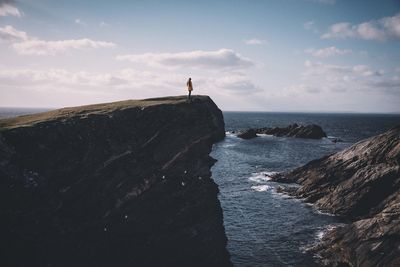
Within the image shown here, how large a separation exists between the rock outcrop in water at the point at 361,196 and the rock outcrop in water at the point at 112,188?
39.2 ft

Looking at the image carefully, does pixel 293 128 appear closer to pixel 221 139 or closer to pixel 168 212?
pixel 221 139

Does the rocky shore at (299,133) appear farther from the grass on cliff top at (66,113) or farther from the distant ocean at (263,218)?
the grass on cliff top at (66,113)

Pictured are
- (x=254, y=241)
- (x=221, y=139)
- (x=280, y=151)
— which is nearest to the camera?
(x=254, y=241)

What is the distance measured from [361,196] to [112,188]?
32.2 metres

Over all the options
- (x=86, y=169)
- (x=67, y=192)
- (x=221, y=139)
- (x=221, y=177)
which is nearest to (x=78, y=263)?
(x=67, y=192)

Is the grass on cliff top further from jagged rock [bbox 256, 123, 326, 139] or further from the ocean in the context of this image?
jagged rock [bbox 256, 123, 326, 139]

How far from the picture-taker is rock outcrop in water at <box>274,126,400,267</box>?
30.5 meters

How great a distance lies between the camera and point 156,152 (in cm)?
3134

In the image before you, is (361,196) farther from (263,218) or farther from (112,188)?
(112,188)

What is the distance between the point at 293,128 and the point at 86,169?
117207 mm

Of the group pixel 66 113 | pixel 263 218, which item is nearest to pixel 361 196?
pixel 263 218

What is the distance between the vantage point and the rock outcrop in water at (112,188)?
25922 millimetres

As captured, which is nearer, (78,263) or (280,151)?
(78,263)

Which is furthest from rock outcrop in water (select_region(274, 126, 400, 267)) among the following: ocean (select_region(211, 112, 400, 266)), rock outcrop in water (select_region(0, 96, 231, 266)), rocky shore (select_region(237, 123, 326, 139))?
rocky shore (select_region(237, 123, 326, 139))
